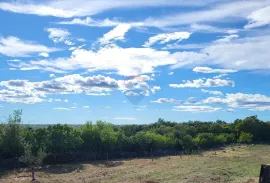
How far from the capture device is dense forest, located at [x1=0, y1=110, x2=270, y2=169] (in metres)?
55.8

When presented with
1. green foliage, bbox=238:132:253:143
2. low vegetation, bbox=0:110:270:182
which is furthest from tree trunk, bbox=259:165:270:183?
Answer: green foliage, bbox=238:132:253:143

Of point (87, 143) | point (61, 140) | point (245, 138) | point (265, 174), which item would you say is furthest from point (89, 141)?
point (265, 174)

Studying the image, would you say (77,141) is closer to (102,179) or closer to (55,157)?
(55,157)

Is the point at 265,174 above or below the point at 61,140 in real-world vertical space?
above

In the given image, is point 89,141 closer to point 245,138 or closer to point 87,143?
point 87,143

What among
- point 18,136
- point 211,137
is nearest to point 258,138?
point 211,137

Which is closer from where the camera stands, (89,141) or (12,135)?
(12,135)

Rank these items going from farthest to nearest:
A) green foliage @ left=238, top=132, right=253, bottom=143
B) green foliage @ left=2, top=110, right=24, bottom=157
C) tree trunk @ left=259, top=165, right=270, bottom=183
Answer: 1. green foliage @ left=238, top=132, right=253, bottom=143
2. green foliage @ left=2, top=110, right=24, bottom=157
3. tree trunk @ left=259, top=165, right=270, bottom=183

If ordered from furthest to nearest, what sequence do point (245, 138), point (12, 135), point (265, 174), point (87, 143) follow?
point (245, 138) → point (87, 143) → point (12, 135) → point (265, 174)

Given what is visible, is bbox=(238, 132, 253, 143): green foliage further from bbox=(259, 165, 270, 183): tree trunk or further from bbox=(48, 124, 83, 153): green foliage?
bbox=(259, 165, 270, 183): tree trunk

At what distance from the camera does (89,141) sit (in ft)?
233

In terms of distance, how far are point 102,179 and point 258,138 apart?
76.6m

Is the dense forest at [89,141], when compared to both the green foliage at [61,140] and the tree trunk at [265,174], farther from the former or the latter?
the tree trunk at [265,174]

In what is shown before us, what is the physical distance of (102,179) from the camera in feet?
136
